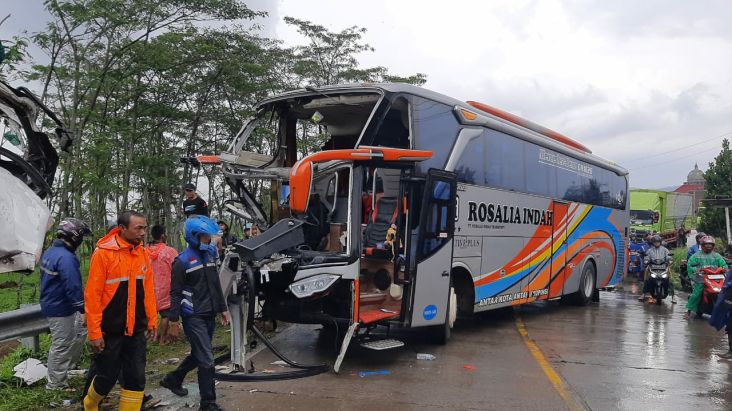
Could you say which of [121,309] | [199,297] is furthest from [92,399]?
[199,297]

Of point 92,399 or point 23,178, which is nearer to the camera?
point 23,178

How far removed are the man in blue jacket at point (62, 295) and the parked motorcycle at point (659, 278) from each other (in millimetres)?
13705

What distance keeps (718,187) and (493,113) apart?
22.4 metres

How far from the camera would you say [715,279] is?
11375mm

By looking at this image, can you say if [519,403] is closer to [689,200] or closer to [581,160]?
[581,160]

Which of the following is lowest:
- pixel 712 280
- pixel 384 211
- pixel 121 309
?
pixel 712 280

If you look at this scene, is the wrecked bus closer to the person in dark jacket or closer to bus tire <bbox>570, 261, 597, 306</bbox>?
bus tire <bbox>570, 261, 597, 306</bbox>

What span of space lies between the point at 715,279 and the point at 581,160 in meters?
3.84

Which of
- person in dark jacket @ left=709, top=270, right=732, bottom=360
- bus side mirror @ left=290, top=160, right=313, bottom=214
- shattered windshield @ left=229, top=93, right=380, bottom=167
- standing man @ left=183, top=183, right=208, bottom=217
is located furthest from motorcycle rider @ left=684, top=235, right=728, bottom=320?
standing man @ left=183, top=183, right=208, bottom=217

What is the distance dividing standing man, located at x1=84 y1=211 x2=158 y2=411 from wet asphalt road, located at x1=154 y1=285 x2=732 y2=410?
3.85 ft

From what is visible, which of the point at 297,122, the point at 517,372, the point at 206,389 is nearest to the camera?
the point at 206,389

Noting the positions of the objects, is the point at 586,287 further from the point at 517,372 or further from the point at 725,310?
the point at 517,372

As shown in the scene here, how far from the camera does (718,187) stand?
91.3 feet

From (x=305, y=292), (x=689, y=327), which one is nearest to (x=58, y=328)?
(x=305, y=292)
